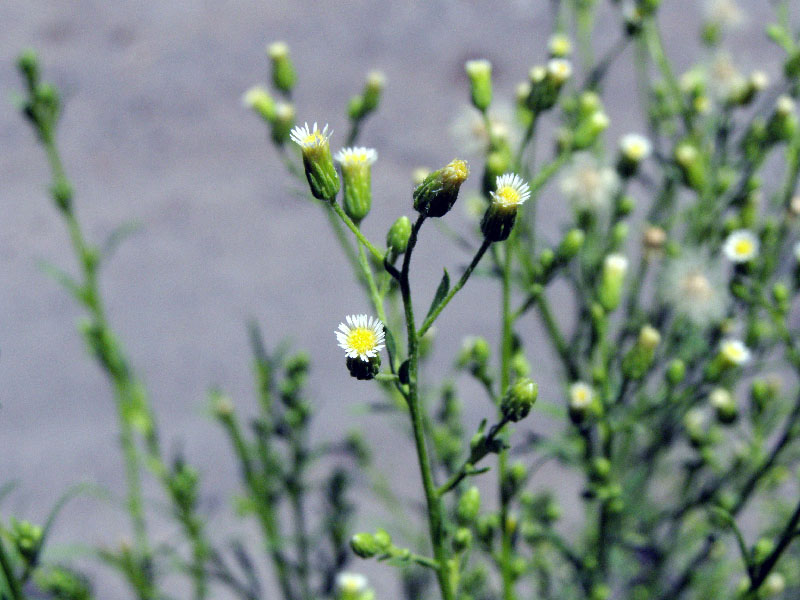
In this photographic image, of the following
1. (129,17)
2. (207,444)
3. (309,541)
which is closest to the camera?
(309,541)

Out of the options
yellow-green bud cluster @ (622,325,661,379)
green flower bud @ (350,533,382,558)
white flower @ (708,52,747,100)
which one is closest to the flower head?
green flower bud @ (350,533,382,558)

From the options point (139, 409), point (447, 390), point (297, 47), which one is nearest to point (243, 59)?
point (297, 47)

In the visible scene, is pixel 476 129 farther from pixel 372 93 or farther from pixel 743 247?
pixel 743 247

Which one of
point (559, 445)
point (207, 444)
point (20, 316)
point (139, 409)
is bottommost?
point (559, 445)

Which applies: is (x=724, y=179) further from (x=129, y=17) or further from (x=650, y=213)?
(x=129, y=17)

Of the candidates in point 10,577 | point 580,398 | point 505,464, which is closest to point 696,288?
point 580,398

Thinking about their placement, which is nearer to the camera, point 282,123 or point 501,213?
point 501,213
